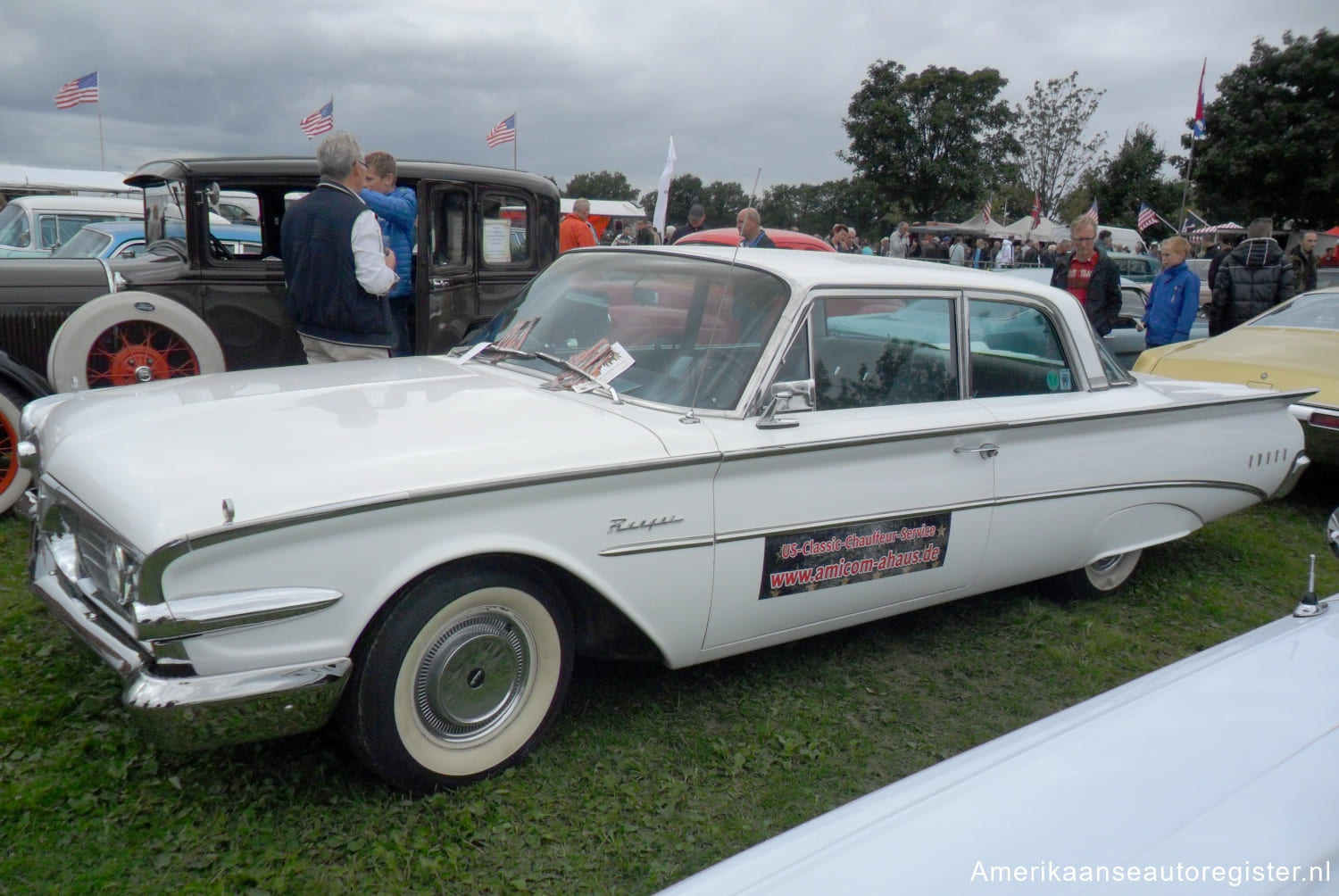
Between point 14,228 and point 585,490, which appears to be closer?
point 585,490

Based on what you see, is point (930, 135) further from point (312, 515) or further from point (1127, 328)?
point (312, 515)

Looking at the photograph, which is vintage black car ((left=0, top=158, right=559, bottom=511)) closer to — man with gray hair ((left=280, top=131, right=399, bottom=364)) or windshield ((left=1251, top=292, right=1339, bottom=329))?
man with gray hair ((left=280, top=131, right=399, bottom=364))

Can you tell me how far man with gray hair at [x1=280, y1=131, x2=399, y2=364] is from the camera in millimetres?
4250

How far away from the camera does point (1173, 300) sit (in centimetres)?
723

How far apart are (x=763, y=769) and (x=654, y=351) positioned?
134 centimetres

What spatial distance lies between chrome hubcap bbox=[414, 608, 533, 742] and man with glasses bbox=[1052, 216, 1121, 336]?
552cm

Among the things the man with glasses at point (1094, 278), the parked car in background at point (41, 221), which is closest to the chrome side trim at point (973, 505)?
the man with glasses at point (1094, 278)

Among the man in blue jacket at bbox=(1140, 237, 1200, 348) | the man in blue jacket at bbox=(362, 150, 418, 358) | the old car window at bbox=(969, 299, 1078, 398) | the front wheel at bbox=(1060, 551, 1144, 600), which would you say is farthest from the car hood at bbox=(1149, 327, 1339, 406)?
the man in blue jacket at bbox=(362, 150, 418, 358)

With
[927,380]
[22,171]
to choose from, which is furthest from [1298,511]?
[22,171]

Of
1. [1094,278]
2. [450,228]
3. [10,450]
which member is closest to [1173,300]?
[1094,278]

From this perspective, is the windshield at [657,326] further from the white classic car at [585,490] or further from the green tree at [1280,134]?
the green tree at [1280,134]

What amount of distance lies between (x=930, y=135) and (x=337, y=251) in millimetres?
44954

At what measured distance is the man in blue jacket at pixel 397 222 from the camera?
5.30 meters

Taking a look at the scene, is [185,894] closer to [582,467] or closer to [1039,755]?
[582,467]
